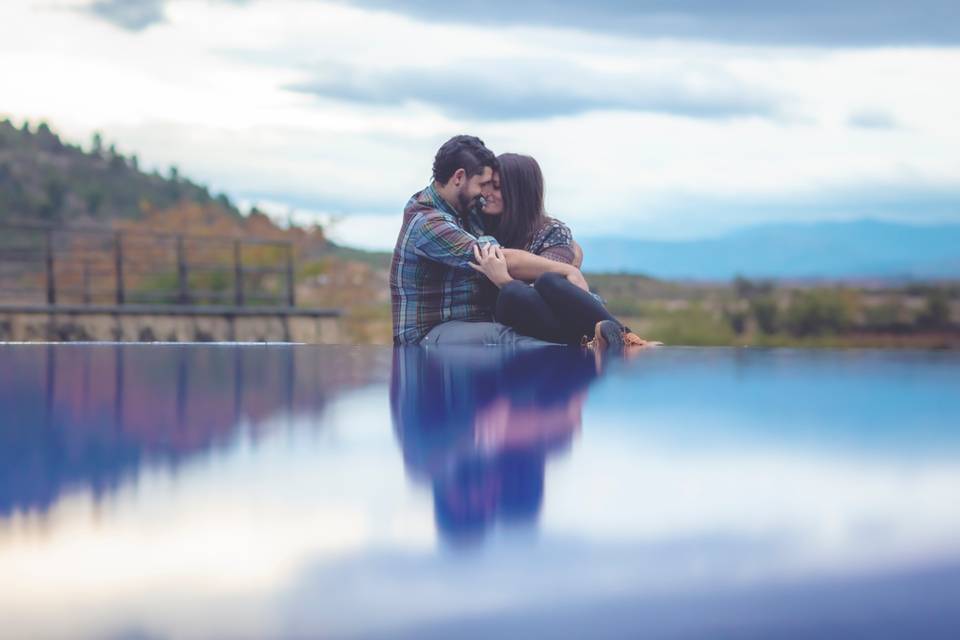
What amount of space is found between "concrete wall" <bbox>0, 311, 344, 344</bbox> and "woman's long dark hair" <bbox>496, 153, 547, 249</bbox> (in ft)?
21.1

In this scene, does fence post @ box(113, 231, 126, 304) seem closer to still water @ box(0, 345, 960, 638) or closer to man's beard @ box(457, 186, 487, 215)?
man's beard @ box(457, 186, 487, 215)

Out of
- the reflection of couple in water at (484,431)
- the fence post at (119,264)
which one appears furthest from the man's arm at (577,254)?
the fence post at (119,264)

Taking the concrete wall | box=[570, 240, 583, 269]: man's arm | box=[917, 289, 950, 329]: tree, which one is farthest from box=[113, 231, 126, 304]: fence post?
box=[917, 289, 950, 329]: tree

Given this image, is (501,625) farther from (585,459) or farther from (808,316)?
(808,316)

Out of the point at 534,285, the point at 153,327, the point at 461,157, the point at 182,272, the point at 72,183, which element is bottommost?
the point at 153,327

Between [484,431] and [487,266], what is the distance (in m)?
2.52

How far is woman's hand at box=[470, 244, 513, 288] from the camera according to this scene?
3.43 meters

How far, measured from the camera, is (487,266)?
3445 mm

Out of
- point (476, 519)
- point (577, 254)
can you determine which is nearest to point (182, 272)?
point (577, 254)

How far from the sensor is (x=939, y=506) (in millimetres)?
642

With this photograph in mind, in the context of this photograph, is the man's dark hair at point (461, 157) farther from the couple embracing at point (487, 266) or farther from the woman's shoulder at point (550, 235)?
the woman's shoulder at point (550, 235)

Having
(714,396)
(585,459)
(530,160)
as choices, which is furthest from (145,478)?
(530,160)

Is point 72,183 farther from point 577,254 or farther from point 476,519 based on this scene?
point 476,519

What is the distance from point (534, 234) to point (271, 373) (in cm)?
205
